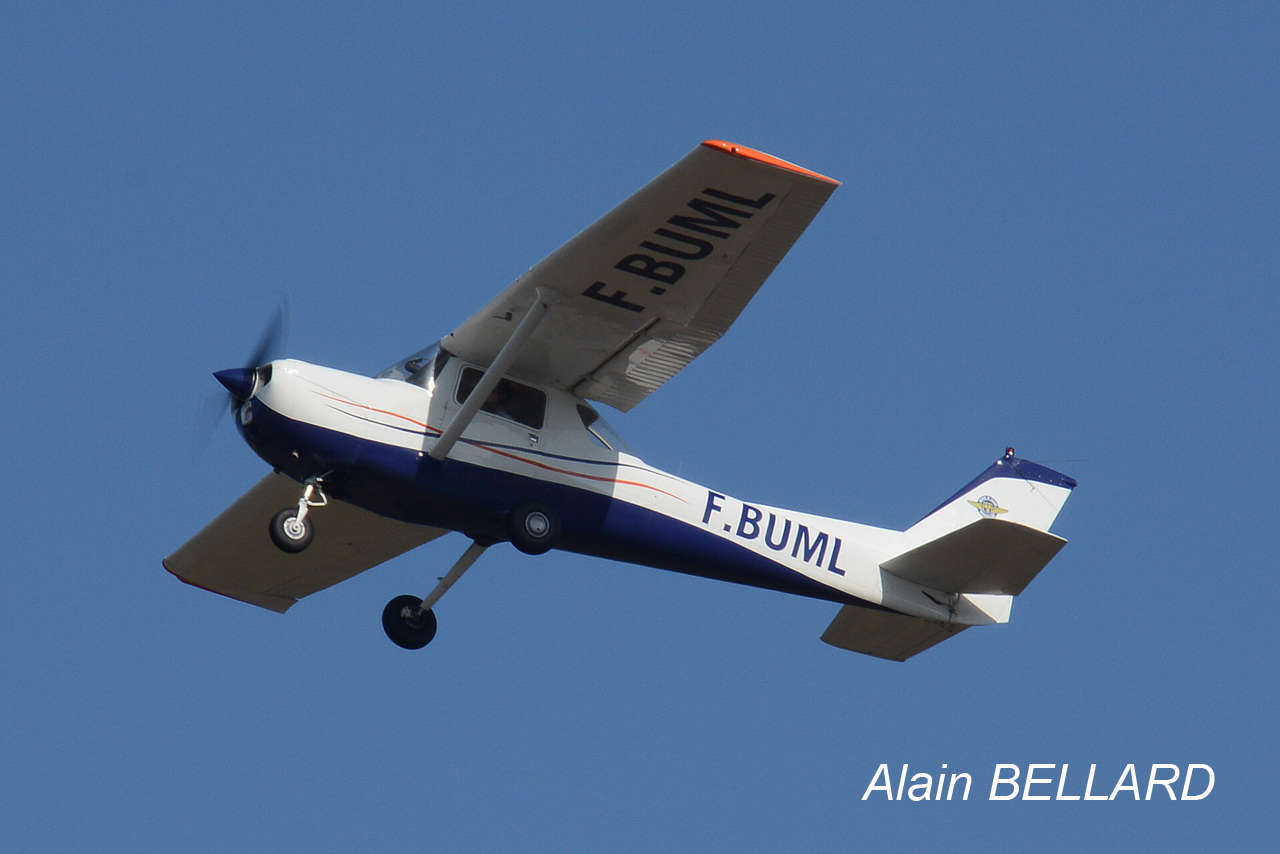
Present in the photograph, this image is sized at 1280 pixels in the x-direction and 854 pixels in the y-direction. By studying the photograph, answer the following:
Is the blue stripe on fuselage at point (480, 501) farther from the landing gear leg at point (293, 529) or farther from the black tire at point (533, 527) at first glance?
the landing gear leg at point (293, 529)

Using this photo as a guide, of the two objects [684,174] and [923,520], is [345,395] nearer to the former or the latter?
[684,174]

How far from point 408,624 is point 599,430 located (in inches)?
92.2

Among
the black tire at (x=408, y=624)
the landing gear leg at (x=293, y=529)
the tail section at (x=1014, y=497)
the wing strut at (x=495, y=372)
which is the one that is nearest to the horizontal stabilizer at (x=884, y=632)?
the tail section at (x=1014, y=497)

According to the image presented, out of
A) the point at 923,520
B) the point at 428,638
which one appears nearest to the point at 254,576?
the point at 428,638

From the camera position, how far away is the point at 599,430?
1466cm

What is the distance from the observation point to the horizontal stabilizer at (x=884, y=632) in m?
16.0

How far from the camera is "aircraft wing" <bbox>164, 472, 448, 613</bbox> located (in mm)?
15945

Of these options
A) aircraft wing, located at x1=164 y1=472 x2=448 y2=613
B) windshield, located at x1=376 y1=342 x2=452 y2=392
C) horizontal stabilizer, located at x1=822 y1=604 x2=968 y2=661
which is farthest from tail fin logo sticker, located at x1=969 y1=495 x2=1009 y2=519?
windshield, located at x1=376 y1=342 x2=452 y2=392

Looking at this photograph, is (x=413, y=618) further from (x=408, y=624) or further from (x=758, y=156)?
(x=758, y=156)

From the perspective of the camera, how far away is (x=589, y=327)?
13.9m

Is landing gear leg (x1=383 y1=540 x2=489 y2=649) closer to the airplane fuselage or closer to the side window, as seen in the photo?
the airplane fuselage

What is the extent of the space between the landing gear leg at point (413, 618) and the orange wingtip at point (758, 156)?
473 centimetres

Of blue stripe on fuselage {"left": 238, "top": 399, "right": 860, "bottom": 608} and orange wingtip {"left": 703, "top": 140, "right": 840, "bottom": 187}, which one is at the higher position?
orange wingtip {"left": 703, "top": 140, "right": 840, "bottom": 187}

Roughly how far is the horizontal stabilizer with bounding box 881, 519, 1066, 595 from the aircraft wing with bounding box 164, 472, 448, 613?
424 centimetres
